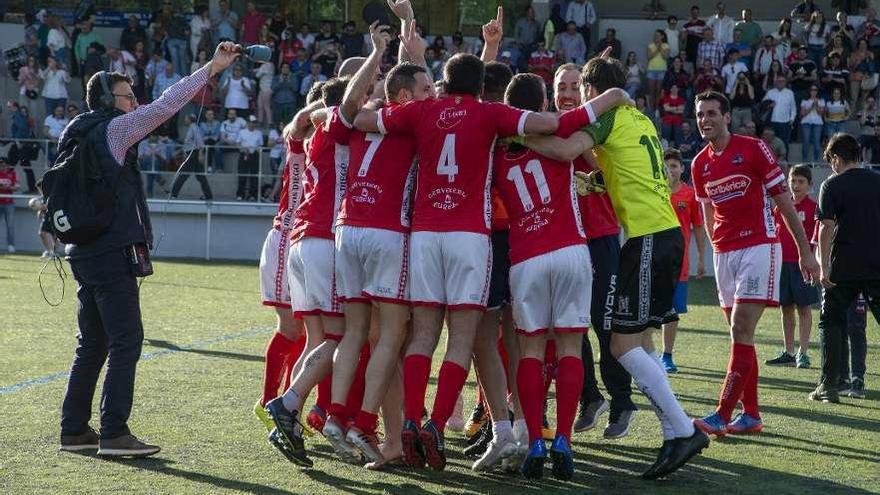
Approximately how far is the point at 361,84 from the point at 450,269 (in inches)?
45.3

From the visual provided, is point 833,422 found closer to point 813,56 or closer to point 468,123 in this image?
point 468,123

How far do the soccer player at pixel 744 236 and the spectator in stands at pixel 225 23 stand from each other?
2320 cm

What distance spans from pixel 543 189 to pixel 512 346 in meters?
1.16

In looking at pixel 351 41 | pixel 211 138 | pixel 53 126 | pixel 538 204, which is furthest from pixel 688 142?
pixel 538 204

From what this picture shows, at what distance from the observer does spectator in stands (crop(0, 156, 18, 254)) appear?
26.2m

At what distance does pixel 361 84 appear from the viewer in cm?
691

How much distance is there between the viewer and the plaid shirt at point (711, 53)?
2738cm

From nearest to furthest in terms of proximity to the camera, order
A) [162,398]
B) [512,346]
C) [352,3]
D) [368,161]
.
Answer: [368,161] < [512,346] < [162,398] < [352,3]

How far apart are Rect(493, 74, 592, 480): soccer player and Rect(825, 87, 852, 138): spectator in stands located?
21.2 metres

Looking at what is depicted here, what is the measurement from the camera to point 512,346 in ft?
24.5

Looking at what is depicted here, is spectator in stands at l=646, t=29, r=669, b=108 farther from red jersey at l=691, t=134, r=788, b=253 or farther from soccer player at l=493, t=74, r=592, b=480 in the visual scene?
soccer player at l=493, t=74, r=592, b=480

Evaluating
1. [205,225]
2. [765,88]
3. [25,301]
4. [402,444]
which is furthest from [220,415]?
[765,88]

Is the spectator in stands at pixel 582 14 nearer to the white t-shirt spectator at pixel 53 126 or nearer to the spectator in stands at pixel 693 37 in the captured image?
the spectator in stands at pixel 693 37

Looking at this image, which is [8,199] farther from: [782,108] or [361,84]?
[361,84]
